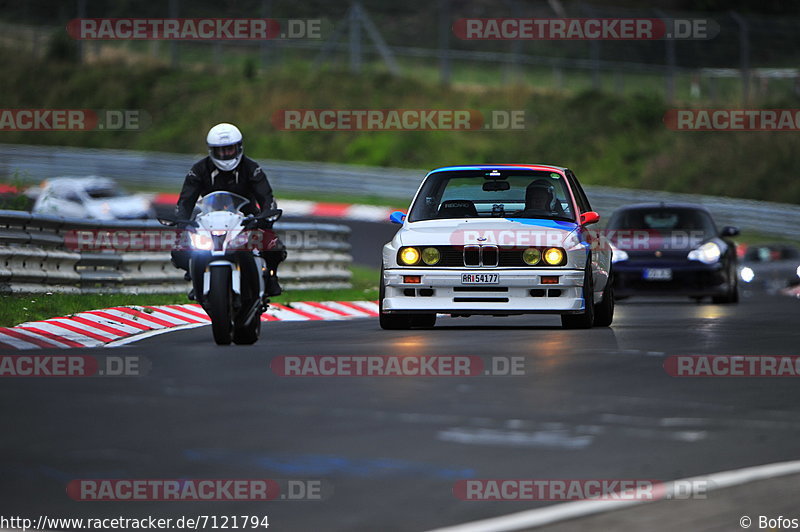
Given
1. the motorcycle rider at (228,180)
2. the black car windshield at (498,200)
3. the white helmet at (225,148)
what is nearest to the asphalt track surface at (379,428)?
the motorcycle rider at (228,180)

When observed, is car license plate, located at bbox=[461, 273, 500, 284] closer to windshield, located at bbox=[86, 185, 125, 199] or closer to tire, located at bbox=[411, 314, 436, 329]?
tire, located at bbox=[411, 314, 436, 329]

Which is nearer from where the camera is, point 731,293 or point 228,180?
point 228,180

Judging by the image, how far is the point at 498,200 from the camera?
16.3m

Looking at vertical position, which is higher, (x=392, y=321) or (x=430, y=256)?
(x=430, y=256)

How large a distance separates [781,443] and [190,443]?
320cm

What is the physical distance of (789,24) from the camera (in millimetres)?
41031

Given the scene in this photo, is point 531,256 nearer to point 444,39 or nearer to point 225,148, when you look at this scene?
point 225,148

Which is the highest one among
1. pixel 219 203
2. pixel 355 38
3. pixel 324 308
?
pixel 355 38

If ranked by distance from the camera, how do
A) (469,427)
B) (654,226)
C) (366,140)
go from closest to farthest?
(469,427) < (654,226) < (366,140)

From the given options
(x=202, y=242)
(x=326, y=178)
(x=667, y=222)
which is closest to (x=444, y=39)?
(x=326, y=178)

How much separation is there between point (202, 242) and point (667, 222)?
1075 cm

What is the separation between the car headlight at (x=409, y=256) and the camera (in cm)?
1525

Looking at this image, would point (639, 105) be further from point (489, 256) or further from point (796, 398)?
point (796, 398)

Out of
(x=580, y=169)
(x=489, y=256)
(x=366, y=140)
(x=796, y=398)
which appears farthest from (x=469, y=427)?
(x=366, y=140)
